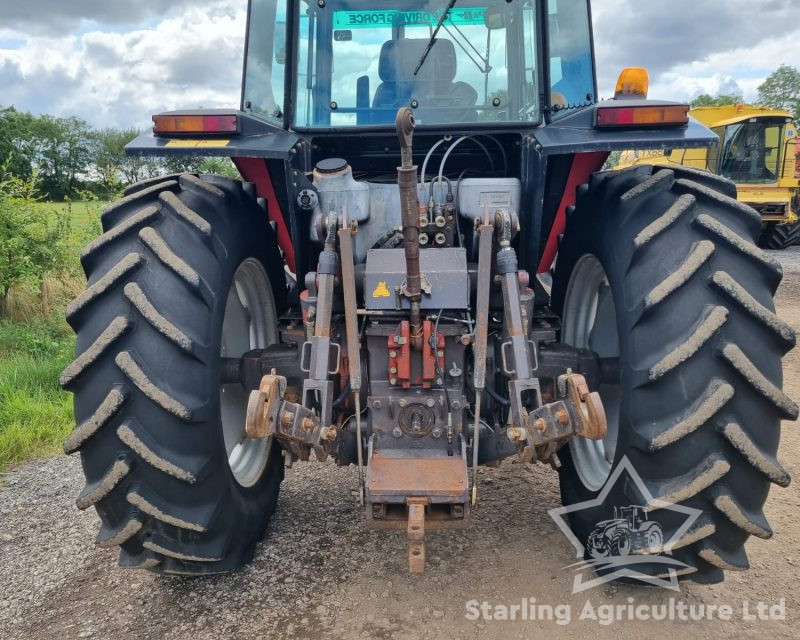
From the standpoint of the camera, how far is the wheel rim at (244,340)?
2.73m

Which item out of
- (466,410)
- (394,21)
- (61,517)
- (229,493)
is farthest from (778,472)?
(61,517)

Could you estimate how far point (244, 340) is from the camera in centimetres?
300

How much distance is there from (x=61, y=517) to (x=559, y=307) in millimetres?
2630

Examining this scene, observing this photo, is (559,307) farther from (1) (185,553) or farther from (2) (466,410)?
(1) (185,553)

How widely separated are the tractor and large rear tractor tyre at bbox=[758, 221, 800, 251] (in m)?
12.4

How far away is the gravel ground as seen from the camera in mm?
2215

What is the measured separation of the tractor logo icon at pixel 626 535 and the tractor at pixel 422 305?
5cm

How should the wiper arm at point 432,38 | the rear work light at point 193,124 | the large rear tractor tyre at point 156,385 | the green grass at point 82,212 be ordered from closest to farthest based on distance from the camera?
the large rear tractor tyre at point 156,385 < the rear work light at point 193,124 < the wiper arm at point 432,38 < the green grass at point 82,212

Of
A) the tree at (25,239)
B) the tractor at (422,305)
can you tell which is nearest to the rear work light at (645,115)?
the tractor at (422,305)

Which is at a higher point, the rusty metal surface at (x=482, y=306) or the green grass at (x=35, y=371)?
the rusty metal surface at (x=482, y=306)

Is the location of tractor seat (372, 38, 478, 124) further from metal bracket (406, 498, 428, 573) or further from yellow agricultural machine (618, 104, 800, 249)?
yellow agricultural machine (618, 104, 800, 249)

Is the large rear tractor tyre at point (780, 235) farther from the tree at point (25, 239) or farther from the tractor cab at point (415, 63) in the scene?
the tree at point (25, 239)

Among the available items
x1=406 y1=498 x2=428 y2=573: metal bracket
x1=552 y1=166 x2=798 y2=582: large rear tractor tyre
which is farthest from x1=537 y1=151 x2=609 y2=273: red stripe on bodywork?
x1=406 y1=498 x2=428 y2=573: metal bracket

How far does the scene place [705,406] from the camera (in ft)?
5.94
